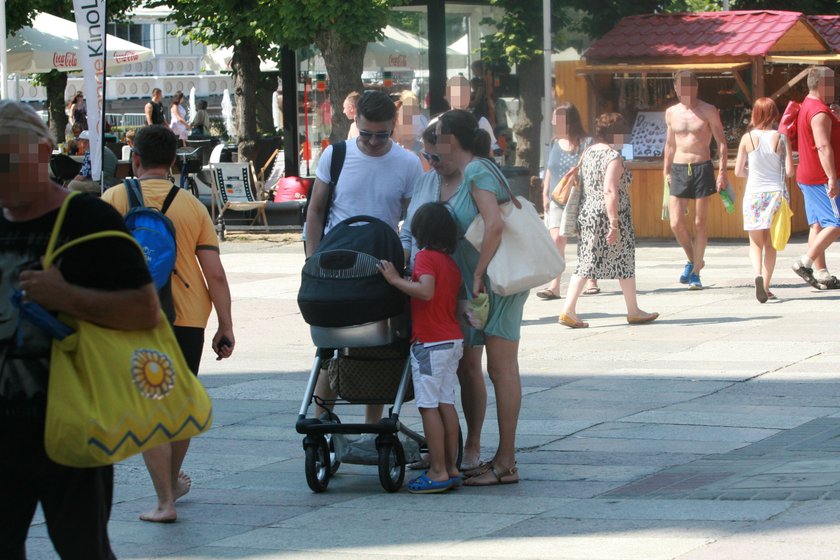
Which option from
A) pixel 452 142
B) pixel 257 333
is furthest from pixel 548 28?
pixel 452 142

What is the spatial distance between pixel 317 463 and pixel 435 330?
87 centimetres

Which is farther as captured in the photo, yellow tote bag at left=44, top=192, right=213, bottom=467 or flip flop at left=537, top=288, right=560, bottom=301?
flip flop at left=537, top=288, right=560, bottom=301

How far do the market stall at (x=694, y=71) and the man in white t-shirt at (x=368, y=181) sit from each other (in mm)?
11012

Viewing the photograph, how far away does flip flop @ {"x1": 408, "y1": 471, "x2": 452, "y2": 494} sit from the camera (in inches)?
264

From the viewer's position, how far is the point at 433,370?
6.61 metres

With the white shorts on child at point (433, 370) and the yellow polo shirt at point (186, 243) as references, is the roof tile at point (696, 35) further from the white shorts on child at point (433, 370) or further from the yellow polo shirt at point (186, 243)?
the yellow polo shirt at point (186, 243)

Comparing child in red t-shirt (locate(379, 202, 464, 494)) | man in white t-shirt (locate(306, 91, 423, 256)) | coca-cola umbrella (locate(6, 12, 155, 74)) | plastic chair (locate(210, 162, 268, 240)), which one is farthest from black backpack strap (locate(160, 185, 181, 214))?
coca-cola umbrella (locate(6, 12, 155, 74))

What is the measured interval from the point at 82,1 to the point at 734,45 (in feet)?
26.3

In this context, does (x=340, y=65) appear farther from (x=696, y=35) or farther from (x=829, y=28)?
(x=829, y=28)

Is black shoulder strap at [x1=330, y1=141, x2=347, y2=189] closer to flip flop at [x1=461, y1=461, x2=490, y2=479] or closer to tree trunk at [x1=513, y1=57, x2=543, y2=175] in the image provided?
flip flop at [x1=461, y1=461, x2=490, y2=479]

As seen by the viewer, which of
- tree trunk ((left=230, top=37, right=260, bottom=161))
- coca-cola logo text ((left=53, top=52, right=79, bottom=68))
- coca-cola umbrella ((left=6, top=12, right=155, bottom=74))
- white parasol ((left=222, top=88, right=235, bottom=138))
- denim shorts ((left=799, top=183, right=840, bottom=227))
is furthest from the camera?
white parasol ((left=222, top=88, right=235, bottom=138))

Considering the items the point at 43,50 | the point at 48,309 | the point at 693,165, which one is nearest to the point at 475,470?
the point at 48,309

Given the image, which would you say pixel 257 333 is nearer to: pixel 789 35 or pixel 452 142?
pixel 452 142

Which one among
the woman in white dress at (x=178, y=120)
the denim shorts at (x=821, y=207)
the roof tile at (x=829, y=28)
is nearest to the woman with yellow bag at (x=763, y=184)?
the denim shorts at (x=821, y=207)
